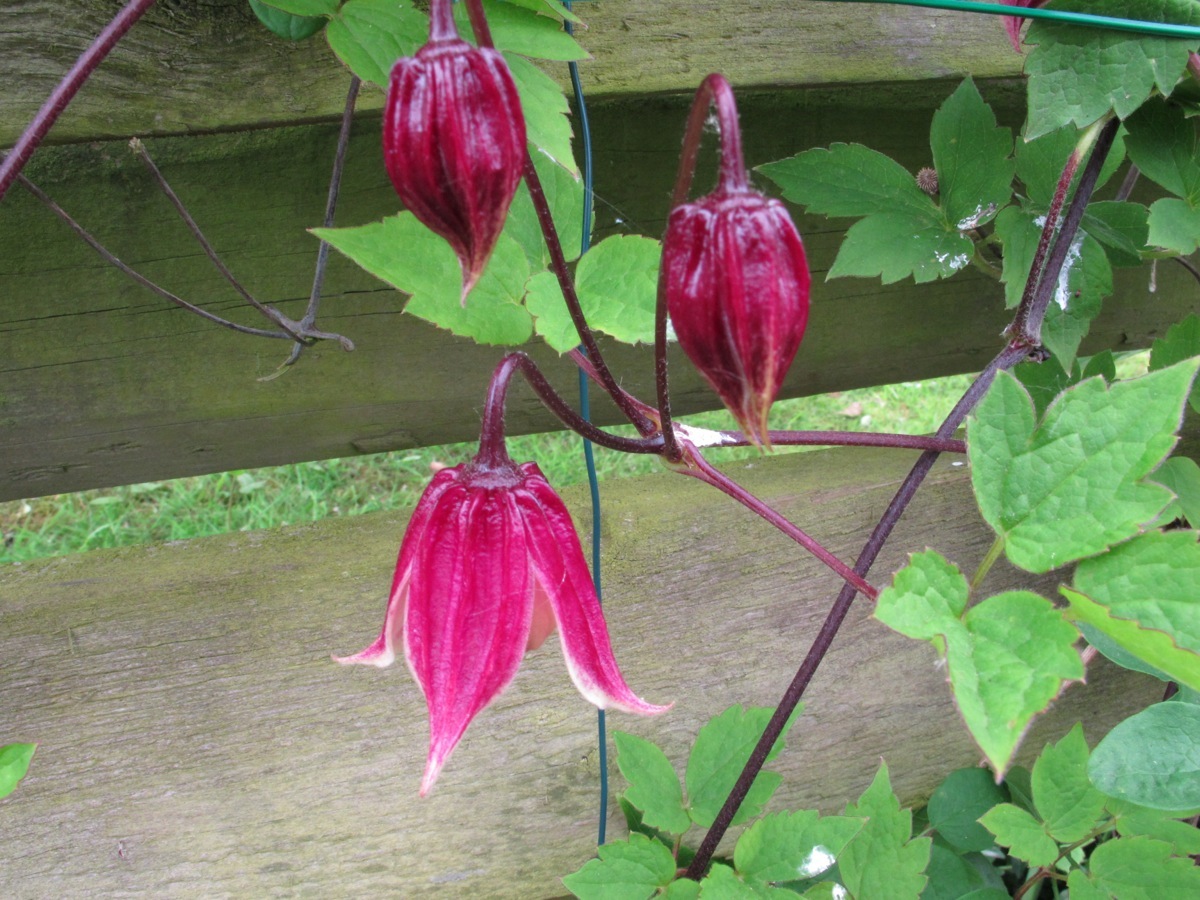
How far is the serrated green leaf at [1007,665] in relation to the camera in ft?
1.37

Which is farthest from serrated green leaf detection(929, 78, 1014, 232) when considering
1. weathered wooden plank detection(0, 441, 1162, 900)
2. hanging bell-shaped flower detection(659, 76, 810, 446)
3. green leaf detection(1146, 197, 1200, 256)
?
hanging bell-shaped flower detection(659, 76, 810, 446)

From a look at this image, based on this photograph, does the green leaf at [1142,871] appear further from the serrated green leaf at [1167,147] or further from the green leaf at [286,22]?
the green leaf at [286,22]

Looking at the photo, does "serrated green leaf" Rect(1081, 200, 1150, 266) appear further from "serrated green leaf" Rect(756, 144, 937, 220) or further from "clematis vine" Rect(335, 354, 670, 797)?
"clematis vine" Rect(335, 354, 670, 797)

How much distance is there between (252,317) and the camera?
796 mm

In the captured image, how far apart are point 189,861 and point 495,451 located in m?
0.54

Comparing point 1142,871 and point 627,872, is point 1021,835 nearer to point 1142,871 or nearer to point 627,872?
point 1142,871

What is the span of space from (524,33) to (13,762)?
0.52 metres

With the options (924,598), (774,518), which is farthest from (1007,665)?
(774,518)

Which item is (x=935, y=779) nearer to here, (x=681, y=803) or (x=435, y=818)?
(x=681, y=803)

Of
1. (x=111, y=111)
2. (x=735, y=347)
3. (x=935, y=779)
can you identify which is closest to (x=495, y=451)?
(x=735, y=347)

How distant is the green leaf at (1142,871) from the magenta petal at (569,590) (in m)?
0.47

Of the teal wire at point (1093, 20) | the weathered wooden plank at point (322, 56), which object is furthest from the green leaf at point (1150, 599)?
the weathered wooden plank at point (322, 56)

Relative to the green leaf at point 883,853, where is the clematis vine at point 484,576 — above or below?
above

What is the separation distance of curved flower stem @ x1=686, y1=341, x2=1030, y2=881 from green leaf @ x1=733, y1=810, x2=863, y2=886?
0.08ft
